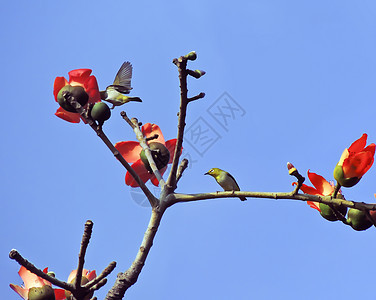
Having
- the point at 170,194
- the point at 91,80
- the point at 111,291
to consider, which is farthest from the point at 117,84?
the point at 111,291

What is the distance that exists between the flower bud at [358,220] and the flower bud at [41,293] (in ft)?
4.23

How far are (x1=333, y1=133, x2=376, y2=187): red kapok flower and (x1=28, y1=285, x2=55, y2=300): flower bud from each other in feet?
4.19

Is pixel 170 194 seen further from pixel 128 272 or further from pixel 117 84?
pixel 117 84

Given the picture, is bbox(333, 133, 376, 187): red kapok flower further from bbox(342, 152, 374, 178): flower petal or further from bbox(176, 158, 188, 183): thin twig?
bbox(176, 158, 188, 183): thin twig

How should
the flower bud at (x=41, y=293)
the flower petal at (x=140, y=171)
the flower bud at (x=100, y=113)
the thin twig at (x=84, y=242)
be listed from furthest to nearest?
the flower petal at (x=140, y=171) → the flower bud at (x=100, y=113) → the flower bud at (x=41, y=293) → the thin twig at (x=84, y=242)

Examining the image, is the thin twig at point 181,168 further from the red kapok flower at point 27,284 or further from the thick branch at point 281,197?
the red kapok flower at point 27,284

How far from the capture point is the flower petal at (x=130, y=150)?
243cm

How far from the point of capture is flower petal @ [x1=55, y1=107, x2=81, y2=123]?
233 centimetres

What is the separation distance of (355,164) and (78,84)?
4.12 ft

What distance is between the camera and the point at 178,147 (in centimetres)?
214

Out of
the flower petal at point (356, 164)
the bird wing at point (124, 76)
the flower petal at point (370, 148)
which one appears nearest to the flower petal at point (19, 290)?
the bird wing at point (124, 76)

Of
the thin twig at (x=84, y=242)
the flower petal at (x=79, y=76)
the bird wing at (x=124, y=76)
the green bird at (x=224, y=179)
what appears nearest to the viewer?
the thin twig at (x=84, y=242)

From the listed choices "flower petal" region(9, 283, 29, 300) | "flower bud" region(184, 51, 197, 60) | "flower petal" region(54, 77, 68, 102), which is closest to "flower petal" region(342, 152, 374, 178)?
"flower bud" region(184, 51, 197, 60)

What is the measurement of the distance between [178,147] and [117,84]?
0.59 meters
